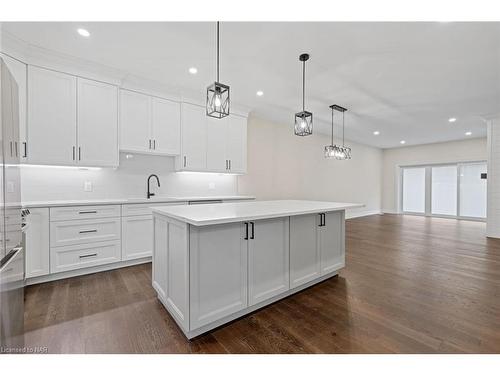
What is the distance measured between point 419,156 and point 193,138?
8.42 meters

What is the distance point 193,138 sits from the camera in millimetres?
3949

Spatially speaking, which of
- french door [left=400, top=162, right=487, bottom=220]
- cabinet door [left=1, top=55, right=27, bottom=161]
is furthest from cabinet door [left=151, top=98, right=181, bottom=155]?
french door [left=400, top=162, right=487, bottom=220]

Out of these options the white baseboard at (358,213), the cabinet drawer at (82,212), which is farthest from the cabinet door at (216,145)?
the white baseboard at (358,213)

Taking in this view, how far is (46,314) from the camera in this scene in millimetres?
1995

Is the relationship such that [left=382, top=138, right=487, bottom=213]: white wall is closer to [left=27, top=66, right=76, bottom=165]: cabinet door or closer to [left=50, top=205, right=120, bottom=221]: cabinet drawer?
[left=50, top=205, right=120, bottom=221]: cabinet drawer

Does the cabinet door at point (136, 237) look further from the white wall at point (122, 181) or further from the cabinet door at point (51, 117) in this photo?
the cabinet door at point (51, 117)

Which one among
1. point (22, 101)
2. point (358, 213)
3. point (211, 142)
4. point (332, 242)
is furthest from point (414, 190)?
point (22, 101)

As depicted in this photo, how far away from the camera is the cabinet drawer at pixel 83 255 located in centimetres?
267

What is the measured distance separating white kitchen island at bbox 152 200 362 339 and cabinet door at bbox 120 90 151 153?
1.67 m

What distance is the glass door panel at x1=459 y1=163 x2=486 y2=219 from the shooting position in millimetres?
7164

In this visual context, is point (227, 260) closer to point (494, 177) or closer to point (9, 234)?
point (9, 234)

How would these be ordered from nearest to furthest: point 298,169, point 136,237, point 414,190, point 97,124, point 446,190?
point 97,124
point 136,237
point 298,169
point 446,190
point 414,190

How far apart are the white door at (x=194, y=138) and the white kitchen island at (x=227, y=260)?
6.09ft

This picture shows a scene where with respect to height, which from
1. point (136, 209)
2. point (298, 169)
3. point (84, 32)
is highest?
point (84, 32)
